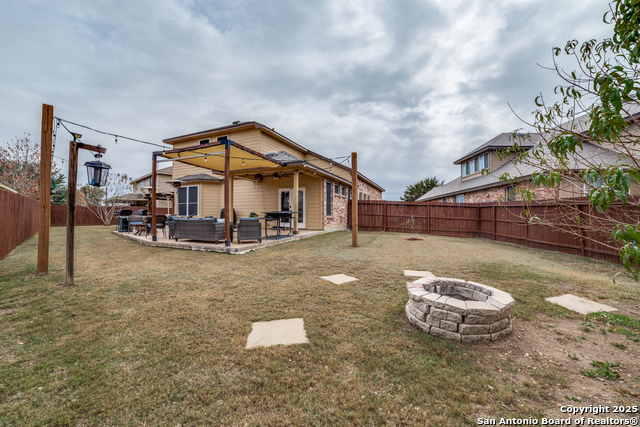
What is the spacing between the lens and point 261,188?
12680 mm

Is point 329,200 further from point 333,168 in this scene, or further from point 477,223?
point 477,223

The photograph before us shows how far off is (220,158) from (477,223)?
12.2 metres

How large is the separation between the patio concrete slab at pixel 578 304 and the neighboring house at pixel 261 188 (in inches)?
335

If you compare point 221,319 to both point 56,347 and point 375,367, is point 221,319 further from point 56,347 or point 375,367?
point 375,367

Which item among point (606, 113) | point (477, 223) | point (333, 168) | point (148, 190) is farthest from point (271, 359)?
point (148, 190)

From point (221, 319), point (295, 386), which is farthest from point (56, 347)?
point (295, 386)

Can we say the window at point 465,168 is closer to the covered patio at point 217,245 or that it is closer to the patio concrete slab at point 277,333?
the covered patio at point 217,245

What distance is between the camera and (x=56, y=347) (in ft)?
6.92

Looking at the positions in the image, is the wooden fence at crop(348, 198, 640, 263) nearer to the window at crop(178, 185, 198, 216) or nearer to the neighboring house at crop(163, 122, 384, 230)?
the neighboring house at crop(163, 122, 384, 230)

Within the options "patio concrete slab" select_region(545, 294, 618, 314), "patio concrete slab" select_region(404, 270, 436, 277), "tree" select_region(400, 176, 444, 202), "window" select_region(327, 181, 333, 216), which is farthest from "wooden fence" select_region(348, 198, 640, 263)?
"tree" select_region(400, 176, 444, 202)

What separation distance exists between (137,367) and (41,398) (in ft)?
1.61

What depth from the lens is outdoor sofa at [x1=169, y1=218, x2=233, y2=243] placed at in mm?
7391

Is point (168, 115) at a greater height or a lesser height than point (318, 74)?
lesser

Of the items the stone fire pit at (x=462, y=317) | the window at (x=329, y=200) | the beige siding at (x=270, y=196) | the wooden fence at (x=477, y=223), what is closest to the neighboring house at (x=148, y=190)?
the beige siding at (x=270, y=196)
